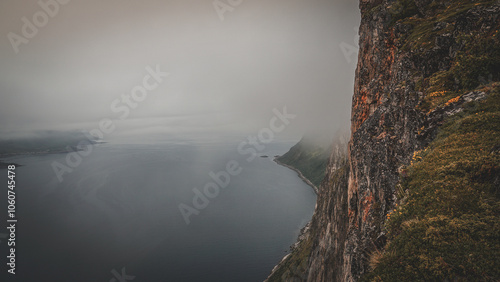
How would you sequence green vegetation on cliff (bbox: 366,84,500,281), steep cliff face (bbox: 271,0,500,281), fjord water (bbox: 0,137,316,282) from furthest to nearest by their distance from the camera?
fjord water (bbox: 0,137,316,282)
steep cliff face (bbox: 271,0,500,281)
green vegetation on cliff (bbox: 366,84,500,281)

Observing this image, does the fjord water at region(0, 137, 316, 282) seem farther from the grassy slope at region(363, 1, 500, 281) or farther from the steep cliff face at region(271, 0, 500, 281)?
the grassy slope at region(363, 1, 500, 281)

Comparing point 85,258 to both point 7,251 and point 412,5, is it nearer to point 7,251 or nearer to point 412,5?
point 7,251

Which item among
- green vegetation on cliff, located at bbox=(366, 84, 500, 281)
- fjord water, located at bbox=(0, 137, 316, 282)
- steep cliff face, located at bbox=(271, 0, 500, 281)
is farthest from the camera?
fjord water, located at bbox=(0, 137, 316, 282)

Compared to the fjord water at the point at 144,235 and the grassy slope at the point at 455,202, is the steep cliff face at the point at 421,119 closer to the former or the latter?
the grassy slope at the point at 455,202

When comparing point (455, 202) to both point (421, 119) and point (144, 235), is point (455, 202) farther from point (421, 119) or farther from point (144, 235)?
point (144, 235)

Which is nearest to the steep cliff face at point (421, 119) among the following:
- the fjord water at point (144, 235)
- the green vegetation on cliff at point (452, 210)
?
the green vegetation on cliff at point (452, 210)

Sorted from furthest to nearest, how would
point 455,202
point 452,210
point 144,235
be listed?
point 144,235 → point 455,202 → point 452,210

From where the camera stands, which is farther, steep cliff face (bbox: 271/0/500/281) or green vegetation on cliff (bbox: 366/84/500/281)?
steep cliff face (bbox: 271/0/500/281)

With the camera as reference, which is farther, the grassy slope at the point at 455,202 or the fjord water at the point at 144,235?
the fjord water at the point at 144,235

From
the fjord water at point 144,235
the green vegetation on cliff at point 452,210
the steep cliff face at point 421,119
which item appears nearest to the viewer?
the green vegetation on cliff at point 452,210

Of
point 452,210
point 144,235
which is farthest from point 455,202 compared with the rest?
point 144,235

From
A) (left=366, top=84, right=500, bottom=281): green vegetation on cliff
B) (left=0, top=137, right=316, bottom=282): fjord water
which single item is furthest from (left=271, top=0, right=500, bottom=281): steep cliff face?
(left=0, top=137, right=316, bottom=282): fjord water
